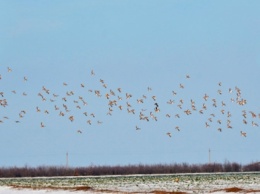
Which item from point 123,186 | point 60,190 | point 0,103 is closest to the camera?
point 60,190

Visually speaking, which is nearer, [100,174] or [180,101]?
[180,101]

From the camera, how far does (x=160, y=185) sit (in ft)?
162

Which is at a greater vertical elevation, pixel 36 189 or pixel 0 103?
pixel 0 103

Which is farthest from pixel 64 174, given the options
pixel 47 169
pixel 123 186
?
pixel 123 186

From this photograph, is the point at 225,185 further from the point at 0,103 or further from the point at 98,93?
the point at 0,103

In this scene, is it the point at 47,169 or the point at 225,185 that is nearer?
the point at 225,185

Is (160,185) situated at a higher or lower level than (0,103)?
lower

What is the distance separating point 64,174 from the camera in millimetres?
73312

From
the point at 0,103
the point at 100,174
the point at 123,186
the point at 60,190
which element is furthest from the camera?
the point at 100,174

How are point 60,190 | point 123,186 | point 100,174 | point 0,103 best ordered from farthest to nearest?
point 100,174 < point 123,186 < point 0,103 < point 60,190

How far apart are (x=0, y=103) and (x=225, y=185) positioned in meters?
14.0

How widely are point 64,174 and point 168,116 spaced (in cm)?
3048

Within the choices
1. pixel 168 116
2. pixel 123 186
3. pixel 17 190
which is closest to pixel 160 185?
pixel 123 186

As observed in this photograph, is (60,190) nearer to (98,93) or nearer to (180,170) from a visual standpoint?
(98,93)
